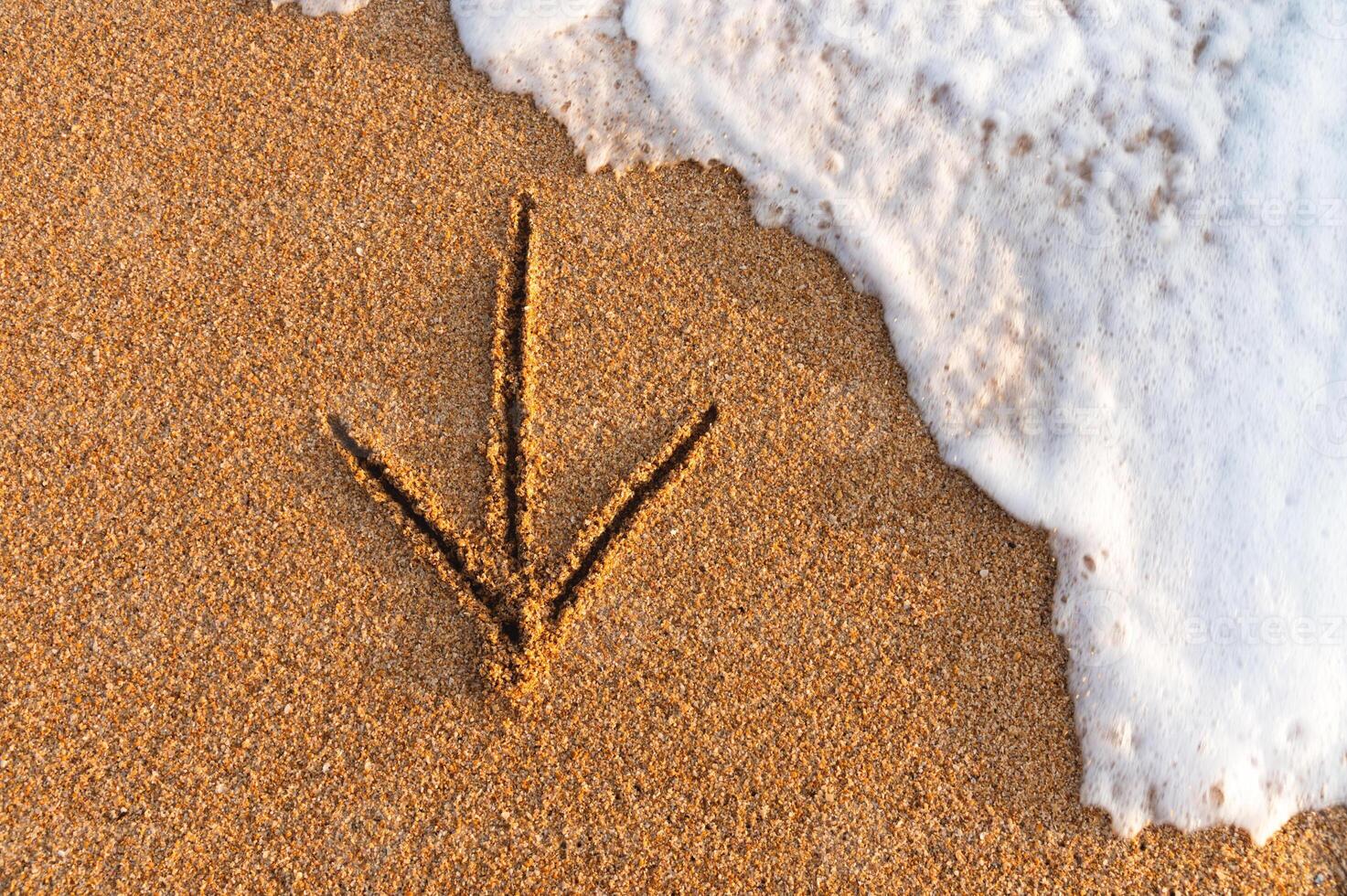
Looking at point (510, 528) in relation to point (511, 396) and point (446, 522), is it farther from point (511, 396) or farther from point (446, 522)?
point (511, 396)

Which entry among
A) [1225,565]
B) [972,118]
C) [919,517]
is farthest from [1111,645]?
[972,118]

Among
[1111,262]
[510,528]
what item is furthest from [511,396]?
[1111,262]

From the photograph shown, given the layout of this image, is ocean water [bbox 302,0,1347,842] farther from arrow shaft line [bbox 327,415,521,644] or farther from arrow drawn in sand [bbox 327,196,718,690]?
arrow shaft line [bbox 327,415,521,644]

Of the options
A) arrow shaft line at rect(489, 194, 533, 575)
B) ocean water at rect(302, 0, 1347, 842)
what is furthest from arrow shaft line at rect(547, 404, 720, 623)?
ocean water at rect(302, 0, 1347, 842)

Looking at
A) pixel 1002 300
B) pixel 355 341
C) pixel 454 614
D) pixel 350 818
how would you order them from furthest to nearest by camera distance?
pixel 1002 300 < pixel 355 341 < pixel 454 614 < pixel 350 818

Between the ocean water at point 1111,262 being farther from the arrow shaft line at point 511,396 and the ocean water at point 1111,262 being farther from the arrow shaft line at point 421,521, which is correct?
the arrow shaft line at point 421,521

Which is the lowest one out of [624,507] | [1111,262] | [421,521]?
[421,521]

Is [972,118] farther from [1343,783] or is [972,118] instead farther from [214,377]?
[214,377]
